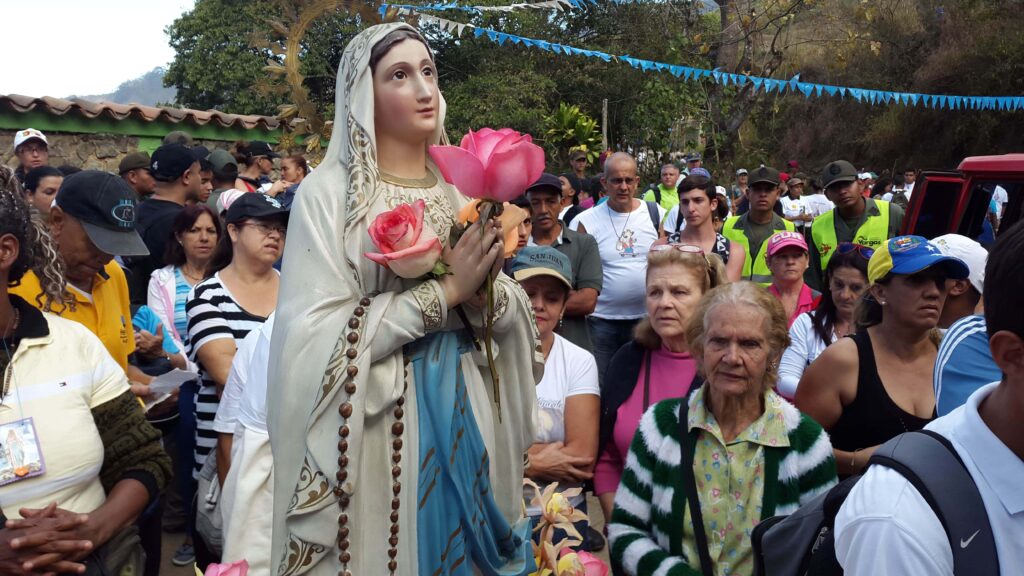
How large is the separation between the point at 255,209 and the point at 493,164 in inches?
90.5

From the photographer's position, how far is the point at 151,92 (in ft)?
551

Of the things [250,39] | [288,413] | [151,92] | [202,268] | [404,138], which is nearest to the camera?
[288,413]

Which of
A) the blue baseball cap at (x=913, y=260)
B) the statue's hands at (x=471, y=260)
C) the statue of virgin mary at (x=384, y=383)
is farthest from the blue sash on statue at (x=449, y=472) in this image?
the blue baseball cap at (x=913, y=260)

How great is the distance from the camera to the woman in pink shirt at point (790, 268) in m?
5.12

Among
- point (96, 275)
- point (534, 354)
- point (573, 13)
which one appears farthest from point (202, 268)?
point (573, 13)

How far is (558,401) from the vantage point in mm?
3500

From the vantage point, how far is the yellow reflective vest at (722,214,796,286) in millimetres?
6211

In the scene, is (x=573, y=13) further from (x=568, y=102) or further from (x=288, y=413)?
(x=288, y=413)

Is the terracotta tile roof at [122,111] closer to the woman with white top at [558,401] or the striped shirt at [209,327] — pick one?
the striped shirt at [209,327]

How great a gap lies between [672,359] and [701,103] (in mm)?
18820

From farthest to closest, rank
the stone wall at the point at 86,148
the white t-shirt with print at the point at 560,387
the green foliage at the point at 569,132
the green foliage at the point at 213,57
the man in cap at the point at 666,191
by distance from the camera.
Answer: the green foliage at the point at 213,57 → the green foliage at the point at 569,132 → the man in cap at the point at 666,191 → the stone wall at the point at 86,148 → the white t-shirt with print at the point at 560,387

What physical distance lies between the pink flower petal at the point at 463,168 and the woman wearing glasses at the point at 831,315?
8.02 feet

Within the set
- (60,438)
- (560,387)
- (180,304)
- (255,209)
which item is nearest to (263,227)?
(255,209)

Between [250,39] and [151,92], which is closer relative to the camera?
[250,39]
